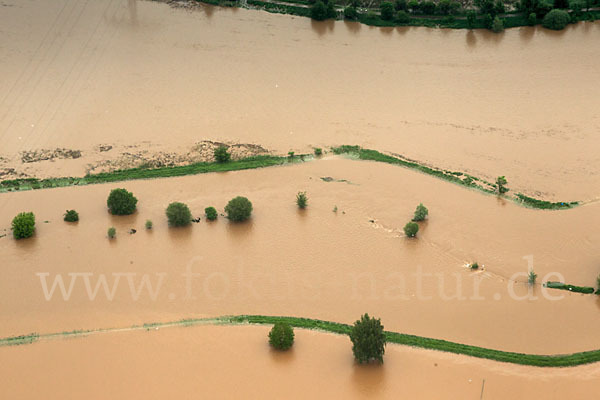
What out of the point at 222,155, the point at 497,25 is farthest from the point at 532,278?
the point at 497,25

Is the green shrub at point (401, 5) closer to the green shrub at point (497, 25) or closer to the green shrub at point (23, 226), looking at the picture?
the green shrub at point (497, 25)

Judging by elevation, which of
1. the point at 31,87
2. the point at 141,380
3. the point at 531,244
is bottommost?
the point at 141,380

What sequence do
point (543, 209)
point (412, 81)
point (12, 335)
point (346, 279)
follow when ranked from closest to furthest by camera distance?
point (12, 335) < point (346, 279) < point (543, 209) < point (412, 81)

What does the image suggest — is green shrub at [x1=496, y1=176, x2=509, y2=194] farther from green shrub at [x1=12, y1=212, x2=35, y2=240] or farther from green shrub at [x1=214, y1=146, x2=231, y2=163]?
green shrub at [x1=12, y1=212, x2=35, y2=240]

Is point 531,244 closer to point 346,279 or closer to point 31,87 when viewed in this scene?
point 346,279

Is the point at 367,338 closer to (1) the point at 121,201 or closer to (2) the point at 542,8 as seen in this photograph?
(1) the point at 121,201

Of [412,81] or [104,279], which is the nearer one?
[104,279]

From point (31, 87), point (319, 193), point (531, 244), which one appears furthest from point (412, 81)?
point (31, 87)

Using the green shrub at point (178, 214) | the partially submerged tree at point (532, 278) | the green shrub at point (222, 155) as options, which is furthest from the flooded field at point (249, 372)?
the green shrub at point (222, 155)
